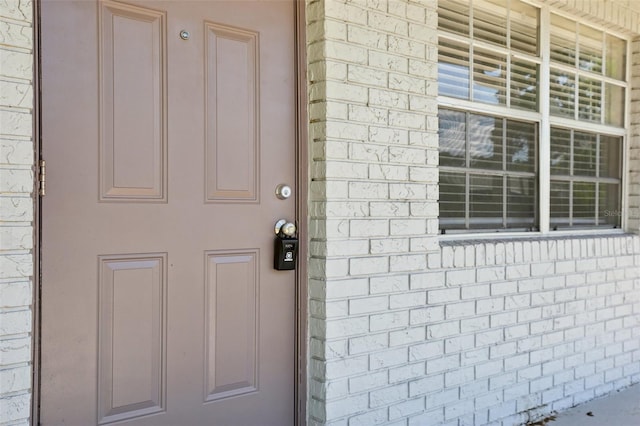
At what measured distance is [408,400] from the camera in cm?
293

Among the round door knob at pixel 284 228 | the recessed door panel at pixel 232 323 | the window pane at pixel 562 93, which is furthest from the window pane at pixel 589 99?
the recessed door panel at pixel 232 323

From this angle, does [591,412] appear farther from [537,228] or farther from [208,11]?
[208,11]

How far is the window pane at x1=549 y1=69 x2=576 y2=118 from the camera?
4.05 m

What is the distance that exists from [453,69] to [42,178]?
2326mm

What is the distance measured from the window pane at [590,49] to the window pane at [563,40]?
0.10 m

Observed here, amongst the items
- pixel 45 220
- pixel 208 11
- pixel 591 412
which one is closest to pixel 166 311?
pixel 45 220

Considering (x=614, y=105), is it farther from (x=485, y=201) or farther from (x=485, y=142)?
(x=485, y=201)

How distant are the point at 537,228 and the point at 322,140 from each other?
2.01 m

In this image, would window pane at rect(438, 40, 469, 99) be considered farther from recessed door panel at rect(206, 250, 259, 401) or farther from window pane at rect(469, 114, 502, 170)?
recessed door panel at rect(206, 250, 259, 401)

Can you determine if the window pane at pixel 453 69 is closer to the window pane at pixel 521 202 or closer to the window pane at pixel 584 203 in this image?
the window pane at pixel 521 202

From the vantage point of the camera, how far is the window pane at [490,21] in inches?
138

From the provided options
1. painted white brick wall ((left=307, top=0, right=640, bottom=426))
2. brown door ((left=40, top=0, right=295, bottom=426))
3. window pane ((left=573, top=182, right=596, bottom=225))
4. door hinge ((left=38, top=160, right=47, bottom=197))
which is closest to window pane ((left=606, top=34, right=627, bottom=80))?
window pane ((left=573, top=182, right=596, bottom=225))

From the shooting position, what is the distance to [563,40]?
4109 millimetres

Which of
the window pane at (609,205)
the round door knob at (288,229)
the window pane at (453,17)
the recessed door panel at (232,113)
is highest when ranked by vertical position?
the window pane at (453,17)
